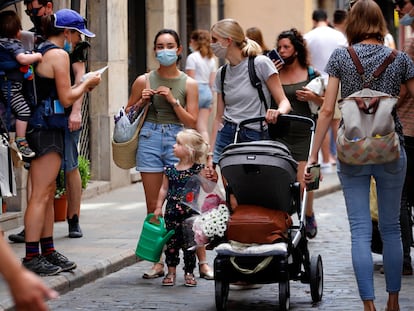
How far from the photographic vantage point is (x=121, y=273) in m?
9.80

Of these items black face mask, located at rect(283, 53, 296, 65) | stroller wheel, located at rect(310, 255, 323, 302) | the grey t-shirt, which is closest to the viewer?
stroller wheel, located at rect(310, 255, 323, 302)

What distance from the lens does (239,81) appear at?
934 centimetres

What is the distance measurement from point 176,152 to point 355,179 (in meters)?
1.82

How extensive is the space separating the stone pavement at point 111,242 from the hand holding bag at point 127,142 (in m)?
0.82

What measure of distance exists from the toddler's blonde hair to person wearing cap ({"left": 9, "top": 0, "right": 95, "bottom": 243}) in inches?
37.9

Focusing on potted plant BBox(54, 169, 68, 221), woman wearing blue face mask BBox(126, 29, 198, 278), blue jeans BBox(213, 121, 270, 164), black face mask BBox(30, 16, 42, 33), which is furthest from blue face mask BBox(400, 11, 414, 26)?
potted plant BBox(54, 169, 68, 221)

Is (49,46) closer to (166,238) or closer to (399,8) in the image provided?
(166,238)

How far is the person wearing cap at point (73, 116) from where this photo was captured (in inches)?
370

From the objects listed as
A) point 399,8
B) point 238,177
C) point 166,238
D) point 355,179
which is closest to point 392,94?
point 355,179

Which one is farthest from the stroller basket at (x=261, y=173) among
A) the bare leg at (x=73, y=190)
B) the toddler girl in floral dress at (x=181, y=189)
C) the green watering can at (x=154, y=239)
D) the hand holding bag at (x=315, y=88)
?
the bare leg at (x=73, y=190)

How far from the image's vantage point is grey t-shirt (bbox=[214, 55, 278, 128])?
9.27m

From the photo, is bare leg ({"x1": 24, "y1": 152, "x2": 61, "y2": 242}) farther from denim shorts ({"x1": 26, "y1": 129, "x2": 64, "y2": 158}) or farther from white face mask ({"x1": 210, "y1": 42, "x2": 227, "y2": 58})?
white face mask ({"x1": 210, "y1": 42, "x2": 227, "y2": 58})

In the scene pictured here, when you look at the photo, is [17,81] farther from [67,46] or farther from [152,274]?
[152,274]

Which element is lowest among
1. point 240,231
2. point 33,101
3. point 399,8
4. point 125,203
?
point 125,203
